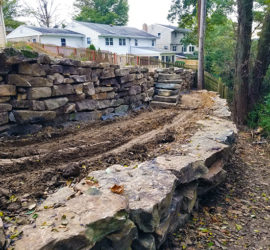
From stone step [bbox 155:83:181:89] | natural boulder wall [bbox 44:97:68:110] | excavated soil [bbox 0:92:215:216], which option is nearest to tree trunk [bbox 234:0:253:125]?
stone step [bbox 155:83:181:89]

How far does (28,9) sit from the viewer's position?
2825 cm

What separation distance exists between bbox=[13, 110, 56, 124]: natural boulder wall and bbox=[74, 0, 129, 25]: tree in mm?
34046

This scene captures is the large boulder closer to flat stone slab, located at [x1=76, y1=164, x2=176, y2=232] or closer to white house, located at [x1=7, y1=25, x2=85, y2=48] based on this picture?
flat stone slab, located at [x1=76, y1=164, x2=176, y2=232]

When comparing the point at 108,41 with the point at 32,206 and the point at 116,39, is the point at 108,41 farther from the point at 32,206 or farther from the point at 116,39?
the point at 32,206

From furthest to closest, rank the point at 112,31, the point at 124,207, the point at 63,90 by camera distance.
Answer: the point at 112,31, the point at 63,90, the point at 124,207

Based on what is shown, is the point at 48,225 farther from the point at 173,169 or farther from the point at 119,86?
the point at 119,86

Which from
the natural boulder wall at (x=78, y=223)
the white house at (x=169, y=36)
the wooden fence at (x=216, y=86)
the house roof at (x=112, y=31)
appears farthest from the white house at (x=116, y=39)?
the natural boulder wall at (x=78, y=223)

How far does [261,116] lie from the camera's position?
904 cm

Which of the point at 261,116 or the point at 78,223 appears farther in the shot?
the point at 261,116

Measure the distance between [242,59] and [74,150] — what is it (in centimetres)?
780

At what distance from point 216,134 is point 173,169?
6.17 ft

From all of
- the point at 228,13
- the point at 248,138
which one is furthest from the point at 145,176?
the point at 228,13

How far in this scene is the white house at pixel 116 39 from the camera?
24.8 meters

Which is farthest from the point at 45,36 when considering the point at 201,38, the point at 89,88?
the point at 89,88
